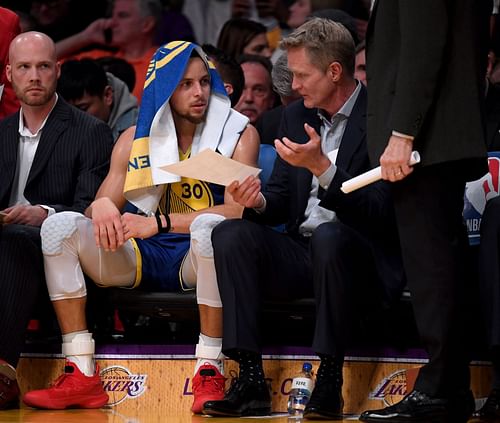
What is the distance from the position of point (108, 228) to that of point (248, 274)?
611mm

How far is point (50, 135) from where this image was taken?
514 cm

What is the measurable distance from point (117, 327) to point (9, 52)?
1.59 m

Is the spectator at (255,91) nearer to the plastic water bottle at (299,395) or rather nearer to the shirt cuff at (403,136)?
the plastic water bottle at (299,395)

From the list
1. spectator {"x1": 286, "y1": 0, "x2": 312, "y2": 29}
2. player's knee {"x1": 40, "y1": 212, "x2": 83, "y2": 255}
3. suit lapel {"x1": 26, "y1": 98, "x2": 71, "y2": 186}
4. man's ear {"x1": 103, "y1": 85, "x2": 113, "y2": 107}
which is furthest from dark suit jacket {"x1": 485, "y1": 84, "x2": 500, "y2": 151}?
spectator {"x1": 286, "y1": 0, "x2": 312, "y2": 29}

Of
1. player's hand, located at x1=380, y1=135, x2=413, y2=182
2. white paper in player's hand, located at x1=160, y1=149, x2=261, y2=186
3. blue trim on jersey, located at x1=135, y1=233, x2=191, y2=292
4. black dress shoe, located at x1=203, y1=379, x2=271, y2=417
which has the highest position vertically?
player's hand, located at x1=380, y1=135, x2=413, y2=182

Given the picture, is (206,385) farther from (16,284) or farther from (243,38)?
(243,38)

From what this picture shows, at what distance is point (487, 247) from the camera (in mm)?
4148

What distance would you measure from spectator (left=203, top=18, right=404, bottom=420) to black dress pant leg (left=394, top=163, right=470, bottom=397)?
500 mm

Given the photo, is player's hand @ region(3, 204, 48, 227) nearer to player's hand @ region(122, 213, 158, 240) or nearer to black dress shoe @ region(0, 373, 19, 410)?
player's hand @ region(122, 213, 158, 240)

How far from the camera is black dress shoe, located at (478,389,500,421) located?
4070 millimetres

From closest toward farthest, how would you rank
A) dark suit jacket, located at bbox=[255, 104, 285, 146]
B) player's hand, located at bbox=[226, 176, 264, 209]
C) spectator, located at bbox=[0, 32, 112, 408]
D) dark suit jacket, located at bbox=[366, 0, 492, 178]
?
dark suit jacket, located at bbox=[366, 0, 492, 178] < player's hand, located at bbox=[226, 176, 264, 209] < spectator, located at bbox=[0, 32, 112, 408] < dark suit jacket, located at bbox=[255, 104, 285, 146]

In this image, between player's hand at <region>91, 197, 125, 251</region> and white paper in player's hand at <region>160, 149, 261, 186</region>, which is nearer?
white paper in player's hand at <region>160, 149, 261, 186</region>

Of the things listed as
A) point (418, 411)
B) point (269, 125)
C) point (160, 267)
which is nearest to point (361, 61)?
point (269, 125)

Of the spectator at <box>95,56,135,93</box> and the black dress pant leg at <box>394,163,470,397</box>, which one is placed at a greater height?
the spectator at <box>95,56,135,93</box>
